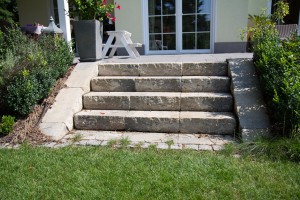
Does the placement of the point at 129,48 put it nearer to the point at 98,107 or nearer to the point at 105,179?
the point at 98,107

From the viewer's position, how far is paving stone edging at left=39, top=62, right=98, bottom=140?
11.3ft

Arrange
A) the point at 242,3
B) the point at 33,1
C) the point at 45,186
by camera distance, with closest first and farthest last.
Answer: the point at 45,186
the point at 242,3
the point at 33,1

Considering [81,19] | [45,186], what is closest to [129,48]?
[81,19]

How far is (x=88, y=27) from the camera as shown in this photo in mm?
4859

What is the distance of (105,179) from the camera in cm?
228

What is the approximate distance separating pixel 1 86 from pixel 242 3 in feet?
18.8

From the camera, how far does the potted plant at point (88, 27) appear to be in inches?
189

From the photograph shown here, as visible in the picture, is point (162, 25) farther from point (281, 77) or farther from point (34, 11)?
point (281, 77)

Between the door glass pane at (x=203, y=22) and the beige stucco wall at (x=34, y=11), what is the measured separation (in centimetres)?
477

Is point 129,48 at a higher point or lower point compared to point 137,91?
higher

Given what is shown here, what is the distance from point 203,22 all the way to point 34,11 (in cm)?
535

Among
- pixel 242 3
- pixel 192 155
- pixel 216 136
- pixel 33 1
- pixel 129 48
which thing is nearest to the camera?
pixel 192 155

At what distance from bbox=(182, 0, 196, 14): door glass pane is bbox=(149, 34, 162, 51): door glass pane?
954mm

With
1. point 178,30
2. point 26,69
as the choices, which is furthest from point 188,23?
point 26,69
